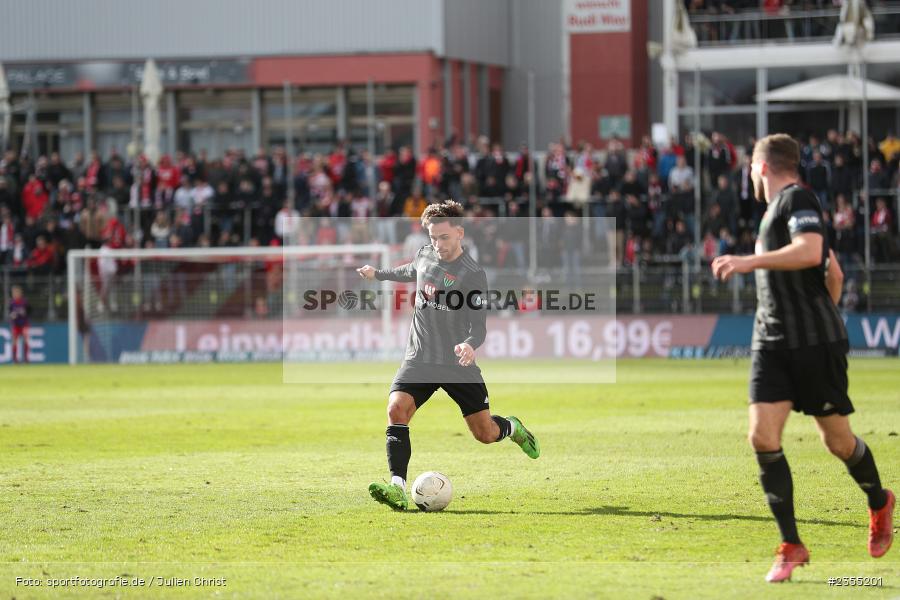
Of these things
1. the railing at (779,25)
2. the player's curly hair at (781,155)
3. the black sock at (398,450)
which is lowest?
the black sock at (398,450)

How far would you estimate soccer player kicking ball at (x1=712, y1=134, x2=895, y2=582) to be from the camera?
7.84 m

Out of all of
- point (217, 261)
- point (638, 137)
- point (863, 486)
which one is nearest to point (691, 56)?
point (638, 137)

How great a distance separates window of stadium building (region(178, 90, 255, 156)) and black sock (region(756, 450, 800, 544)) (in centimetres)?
3633

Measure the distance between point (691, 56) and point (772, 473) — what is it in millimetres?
32856

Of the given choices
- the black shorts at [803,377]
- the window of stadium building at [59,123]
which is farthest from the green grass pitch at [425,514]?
the window of stadium building at [59,123]

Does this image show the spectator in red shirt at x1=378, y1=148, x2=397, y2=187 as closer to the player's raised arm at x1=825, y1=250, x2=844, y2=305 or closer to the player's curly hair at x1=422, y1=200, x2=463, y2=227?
the player's curly hair at x1=422, y1=200, x2=463, y2=227

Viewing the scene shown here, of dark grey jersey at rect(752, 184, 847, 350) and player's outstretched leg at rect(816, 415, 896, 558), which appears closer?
dark grey jersey at rect(752, 184, 847, 350)

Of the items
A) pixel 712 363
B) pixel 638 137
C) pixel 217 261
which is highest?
pixel 638 137

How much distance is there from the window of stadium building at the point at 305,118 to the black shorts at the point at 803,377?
34602mm

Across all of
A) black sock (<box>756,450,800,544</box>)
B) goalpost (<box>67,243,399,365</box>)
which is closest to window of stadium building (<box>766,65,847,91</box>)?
goalpost (<box>67,243,399,365</box>)

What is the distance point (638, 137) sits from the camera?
149 ft

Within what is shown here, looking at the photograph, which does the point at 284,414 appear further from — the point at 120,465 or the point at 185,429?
the point at 120,465

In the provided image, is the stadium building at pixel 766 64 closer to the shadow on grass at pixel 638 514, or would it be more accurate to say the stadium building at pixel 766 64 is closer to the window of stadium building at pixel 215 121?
the window of stadium building at pixel 215 121

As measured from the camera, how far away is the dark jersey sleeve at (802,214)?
771 cm
